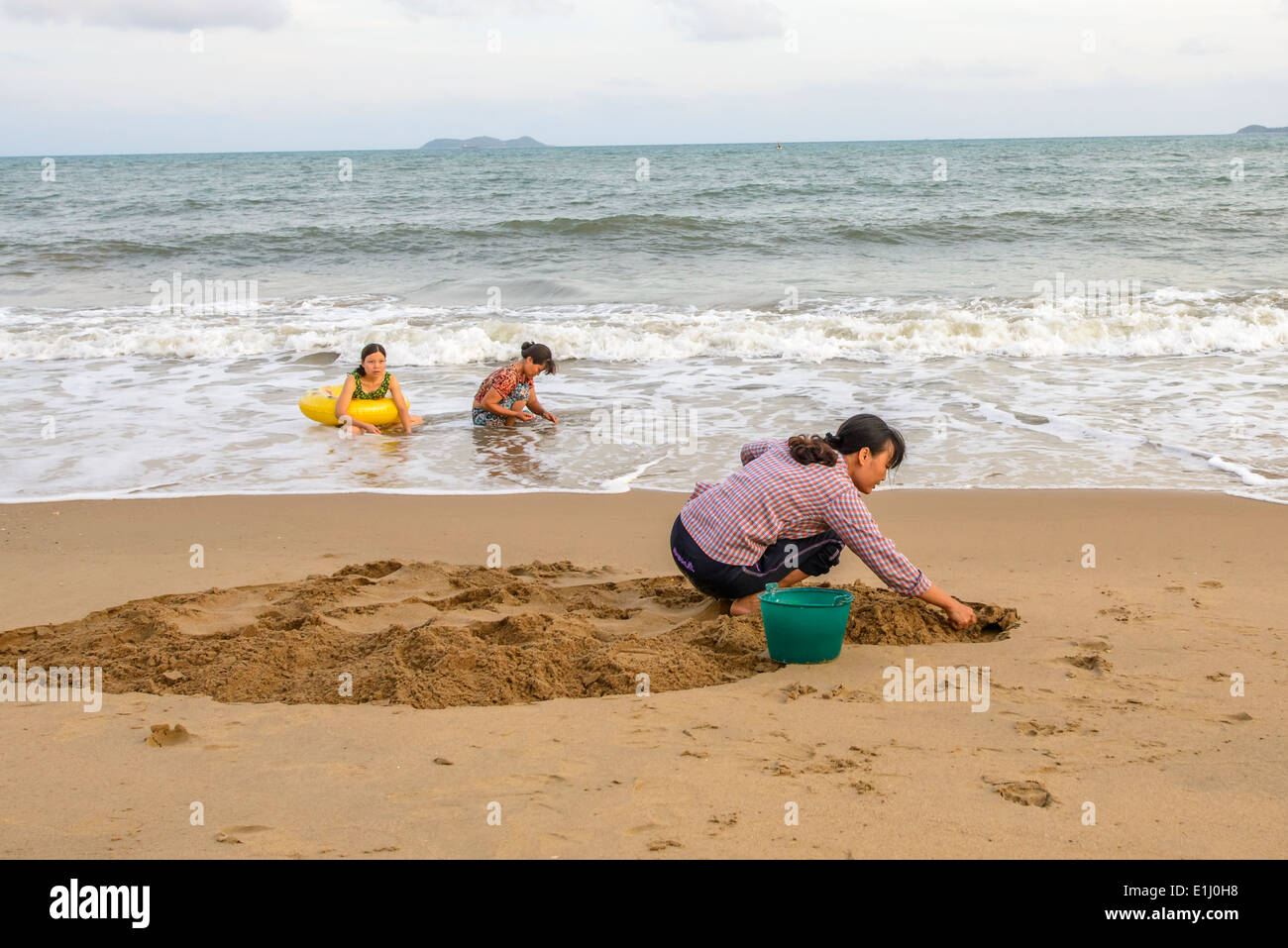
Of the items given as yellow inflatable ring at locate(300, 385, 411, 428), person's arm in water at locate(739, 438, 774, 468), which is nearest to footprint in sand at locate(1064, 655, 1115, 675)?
person's arm in water at locate(739, 438, 774, 468)

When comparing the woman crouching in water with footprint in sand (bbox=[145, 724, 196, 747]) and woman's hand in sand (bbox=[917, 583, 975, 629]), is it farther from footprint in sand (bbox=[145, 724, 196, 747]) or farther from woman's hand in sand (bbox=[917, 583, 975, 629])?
woman's hand in sand (bbox=[917, 583, 975, 629])

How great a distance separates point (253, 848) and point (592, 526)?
3.56 metres

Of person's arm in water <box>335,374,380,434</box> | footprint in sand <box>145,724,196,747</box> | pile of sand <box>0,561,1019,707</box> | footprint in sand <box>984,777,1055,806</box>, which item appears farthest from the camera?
person's arm in water <box>335,374,380,434</box>

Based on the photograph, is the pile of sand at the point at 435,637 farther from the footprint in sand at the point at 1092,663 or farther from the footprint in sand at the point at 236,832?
the footprint in sand at the point at 236,832

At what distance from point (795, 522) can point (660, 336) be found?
8415 mm

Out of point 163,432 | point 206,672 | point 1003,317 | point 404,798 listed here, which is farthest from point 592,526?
point 1003,317

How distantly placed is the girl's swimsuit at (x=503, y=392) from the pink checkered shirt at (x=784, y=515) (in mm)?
4288

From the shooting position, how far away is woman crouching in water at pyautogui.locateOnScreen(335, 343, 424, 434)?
8562 mm

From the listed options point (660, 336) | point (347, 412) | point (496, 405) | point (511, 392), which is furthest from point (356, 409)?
point (660, 336)

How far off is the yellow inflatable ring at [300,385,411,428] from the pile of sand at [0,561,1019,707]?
362 centimetres

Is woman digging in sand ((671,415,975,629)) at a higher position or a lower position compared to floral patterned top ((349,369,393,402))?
lower

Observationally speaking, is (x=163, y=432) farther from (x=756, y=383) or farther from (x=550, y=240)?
(x=550, y=240)

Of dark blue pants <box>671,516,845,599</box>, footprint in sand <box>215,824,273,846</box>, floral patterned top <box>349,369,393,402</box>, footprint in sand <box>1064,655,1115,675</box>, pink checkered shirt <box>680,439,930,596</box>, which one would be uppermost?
floral patterned top <box>349,369,393,402</box>

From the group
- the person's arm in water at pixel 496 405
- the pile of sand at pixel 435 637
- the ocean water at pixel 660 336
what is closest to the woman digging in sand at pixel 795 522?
→ the pile of sand at pixel 435 637
